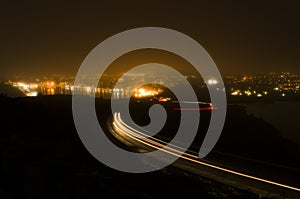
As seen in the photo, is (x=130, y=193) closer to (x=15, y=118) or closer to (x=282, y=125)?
(x=15, y=118)

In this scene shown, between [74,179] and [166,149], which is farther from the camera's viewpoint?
[166,149]

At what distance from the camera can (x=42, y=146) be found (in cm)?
1290

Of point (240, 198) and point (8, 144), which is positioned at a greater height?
point (8, 144)

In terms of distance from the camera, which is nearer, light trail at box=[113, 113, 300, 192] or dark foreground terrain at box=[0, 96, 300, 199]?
dark foreground terrain at box=[0, 96, 300, 199]

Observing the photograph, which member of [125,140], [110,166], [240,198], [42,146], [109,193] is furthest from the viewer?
[125,140]

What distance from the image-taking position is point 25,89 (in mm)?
117688

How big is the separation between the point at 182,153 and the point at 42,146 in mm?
8954

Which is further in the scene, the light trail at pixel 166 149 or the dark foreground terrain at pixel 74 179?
the light trail at pixel 166 149

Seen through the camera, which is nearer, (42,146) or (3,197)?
(3,197)

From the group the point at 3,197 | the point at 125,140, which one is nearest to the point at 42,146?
the point at 3,197

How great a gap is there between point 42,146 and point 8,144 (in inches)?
51.6

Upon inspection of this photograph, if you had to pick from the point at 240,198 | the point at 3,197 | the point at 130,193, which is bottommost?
the point at 240,198

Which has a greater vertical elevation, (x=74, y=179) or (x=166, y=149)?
(x=74, y=179)

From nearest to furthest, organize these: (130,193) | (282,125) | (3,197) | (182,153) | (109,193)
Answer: (130,193)
(109,193)
(3,197)
(182,153)
(282,125)
